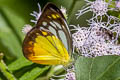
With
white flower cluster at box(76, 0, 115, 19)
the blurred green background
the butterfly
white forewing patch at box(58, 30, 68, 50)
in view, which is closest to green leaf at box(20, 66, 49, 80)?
the blurred green background

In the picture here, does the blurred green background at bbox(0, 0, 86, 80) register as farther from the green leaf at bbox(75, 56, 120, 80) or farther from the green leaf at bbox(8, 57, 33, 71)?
the green leaf at bbox(75, 56, 120, 80)

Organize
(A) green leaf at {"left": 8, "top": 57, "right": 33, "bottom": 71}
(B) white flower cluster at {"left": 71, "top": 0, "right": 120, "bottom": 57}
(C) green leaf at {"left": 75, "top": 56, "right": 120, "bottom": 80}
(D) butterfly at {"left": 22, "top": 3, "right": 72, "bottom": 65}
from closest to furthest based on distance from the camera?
(C) green leaf at {"left": 75, "top": 56, "right": 120, "bottom": 80}, (D) butterfly at {"left": 22, "top": 3, "right": 72, "bottom": 65}, (B) white flower cluster at {"left": 71, "top": 0, "right": 120, "bottom": 57}, (A) green leaf at {"left": 8, "top": 57, "right": 33, "bottom": 71}

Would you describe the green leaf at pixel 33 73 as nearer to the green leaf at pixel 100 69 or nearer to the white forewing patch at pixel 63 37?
the white forewing patch at pixel 63 37

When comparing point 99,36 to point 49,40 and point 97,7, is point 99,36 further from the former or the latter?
point 49,40

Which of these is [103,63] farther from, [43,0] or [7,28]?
[7,28]

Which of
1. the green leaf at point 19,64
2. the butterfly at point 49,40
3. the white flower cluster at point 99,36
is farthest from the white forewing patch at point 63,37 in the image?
the green leaf at point 19,64

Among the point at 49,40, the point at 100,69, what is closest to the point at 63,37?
the point at 49,40
